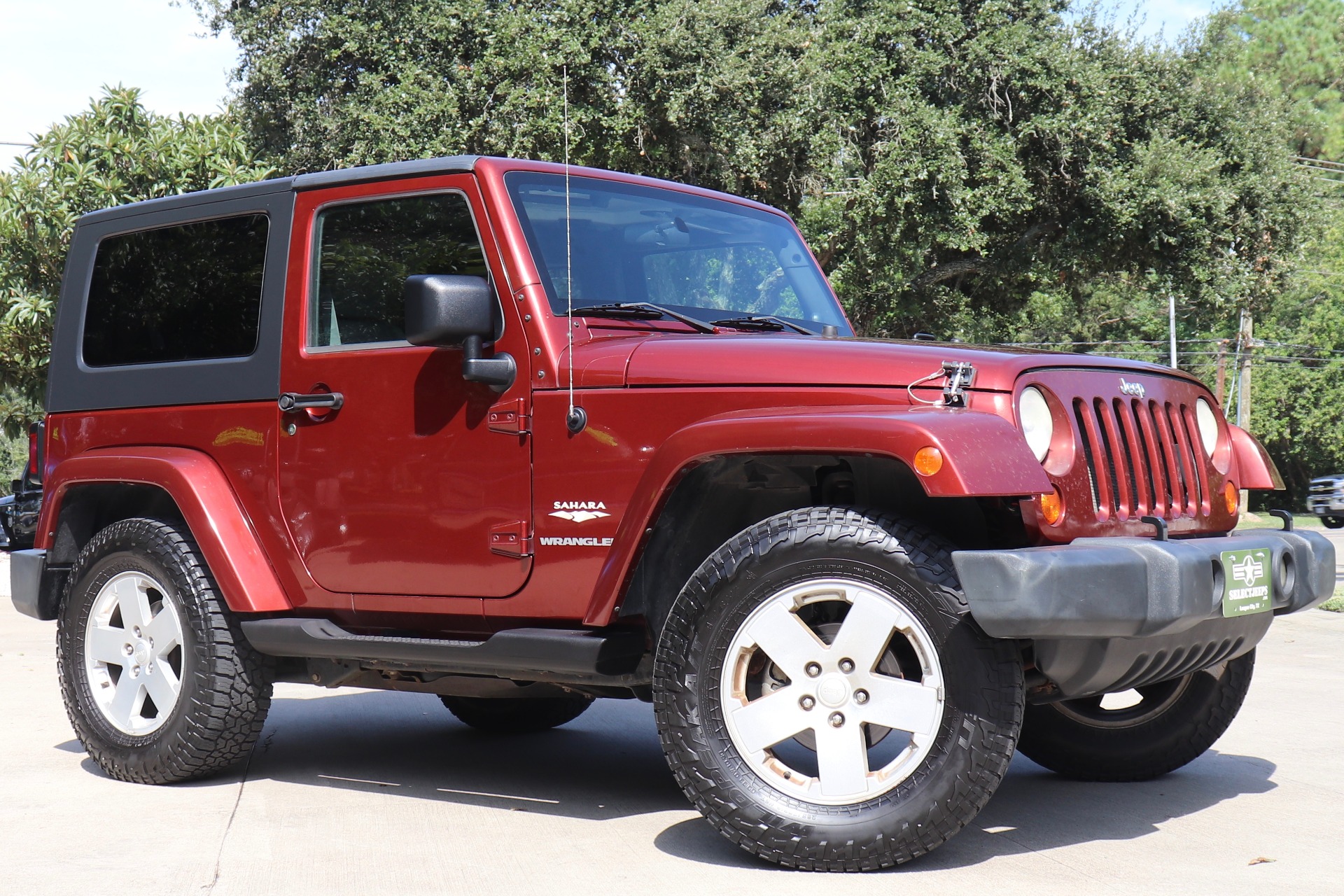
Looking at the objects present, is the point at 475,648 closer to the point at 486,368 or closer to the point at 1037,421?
the point at 486,368

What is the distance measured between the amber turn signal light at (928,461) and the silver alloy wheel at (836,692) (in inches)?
15.9

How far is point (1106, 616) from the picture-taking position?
11.6ft

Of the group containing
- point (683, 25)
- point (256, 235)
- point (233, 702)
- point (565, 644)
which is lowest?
point (233, 702)

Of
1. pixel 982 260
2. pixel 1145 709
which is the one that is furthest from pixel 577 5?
pixel 1145 709

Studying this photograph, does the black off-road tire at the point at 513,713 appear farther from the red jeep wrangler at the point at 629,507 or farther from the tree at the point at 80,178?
the tree at the point at 80,178

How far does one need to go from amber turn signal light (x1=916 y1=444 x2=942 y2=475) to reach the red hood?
332mm

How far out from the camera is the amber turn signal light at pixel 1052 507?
3.73 m

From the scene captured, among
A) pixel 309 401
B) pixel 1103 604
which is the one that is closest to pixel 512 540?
pixel 309 401

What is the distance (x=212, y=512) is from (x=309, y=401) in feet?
1.84

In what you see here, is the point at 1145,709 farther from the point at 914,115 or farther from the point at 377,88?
the point at 377,88

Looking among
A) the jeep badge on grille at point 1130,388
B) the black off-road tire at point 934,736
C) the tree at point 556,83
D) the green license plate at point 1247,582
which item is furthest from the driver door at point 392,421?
the tree at point 556,83

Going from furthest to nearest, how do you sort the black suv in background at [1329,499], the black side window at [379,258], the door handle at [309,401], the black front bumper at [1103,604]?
1. the black suv in background at [1329,499]
2. the door handle at [309,401]
3. the black side window at [379,258]
4. the black front bumper at [1103,604]

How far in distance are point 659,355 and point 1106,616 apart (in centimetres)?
149

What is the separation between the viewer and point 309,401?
192 inches
